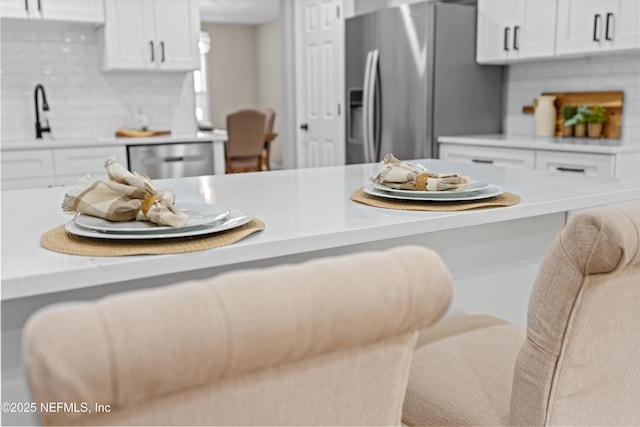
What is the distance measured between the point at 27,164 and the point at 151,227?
3.23 metres

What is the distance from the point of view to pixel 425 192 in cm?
144

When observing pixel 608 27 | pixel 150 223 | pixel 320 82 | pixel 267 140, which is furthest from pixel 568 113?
pixel 267 140

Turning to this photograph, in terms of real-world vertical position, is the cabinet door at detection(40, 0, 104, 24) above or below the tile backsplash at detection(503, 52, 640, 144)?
above

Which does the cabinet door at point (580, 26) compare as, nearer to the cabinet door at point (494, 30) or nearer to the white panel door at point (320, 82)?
the cabinet door at point (494, 30)

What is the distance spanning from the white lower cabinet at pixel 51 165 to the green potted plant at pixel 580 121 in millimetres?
3042

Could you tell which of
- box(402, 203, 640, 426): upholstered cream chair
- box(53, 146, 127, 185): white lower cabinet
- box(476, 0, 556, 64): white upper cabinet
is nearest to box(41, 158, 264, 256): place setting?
box(402, 203, 640, 426): upholstered cream chair

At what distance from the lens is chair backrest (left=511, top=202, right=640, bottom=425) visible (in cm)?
86

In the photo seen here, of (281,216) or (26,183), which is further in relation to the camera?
(26,183)

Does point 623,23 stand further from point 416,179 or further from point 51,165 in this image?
point 51,165

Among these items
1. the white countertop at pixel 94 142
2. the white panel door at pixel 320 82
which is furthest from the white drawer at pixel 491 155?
the white countertop at pixel 94 142

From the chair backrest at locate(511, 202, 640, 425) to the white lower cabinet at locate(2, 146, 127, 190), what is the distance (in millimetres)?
3524

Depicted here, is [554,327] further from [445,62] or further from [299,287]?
[445,62]

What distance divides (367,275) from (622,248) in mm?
443

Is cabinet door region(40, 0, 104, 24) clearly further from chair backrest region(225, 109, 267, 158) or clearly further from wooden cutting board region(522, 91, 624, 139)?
wooden cutting board region(522, 91, 624, 139)
